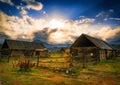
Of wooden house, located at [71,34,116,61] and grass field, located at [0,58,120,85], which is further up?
wooden house, located at [71,34,116,61]

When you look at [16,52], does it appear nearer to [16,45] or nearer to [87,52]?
[16,45]

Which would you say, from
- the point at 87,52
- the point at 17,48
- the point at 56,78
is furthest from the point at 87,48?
the point at 17,48

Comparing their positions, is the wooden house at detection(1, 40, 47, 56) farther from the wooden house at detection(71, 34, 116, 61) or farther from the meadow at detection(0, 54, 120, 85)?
the meadow at detection(0, 54, 120, 85)

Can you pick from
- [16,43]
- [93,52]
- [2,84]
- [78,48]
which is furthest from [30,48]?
[2,84]

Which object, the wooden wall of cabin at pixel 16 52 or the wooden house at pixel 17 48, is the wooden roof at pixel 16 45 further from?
the wooden wall of cabin at pixel 16 52

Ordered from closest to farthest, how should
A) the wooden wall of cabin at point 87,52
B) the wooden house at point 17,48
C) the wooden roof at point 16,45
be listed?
the wooden wall of cabin at point 87,52
the wooden house at point 17,48
the wooden roof at point 16,45

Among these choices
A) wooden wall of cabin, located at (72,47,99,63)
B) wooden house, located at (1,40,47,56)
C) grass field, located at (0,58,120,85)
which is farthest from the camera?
wooden house, located at (1,40,47,56)

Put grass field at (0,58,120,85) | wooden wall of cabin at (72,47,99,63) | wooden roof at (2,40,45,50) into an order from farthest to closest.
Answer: wooden roof at (2,40,45,50) < wooden wall of cabin at (72,47,99,63) < grass field at (0,58,120,85)

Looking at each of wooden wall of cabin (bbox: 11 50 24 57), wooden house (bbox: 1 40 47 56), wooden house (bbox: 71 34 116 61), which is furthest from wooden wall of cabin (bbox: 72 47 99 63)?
wooden wall of cabin (bbox: 11 50 24 57)

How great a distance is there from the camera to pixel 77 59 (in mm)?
32250

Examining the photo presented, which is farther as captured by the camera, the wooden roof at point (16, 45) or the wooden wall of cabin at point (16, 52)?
the wooden roof at point (16, 45)

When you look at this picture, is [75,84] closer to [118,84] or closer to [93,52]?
[118,84]

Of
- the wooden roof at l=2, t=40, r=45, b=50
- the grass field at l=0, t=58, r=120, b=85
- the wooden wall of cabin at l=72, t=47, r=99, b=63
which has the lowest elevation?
the grass field at l=0, t=58, r=120, b=85

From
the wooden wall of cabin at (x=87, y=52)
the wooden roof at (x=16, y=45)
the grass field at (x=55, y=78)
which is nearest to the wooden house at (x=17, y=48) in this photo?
the wooden roof at (x=16, y=45)
